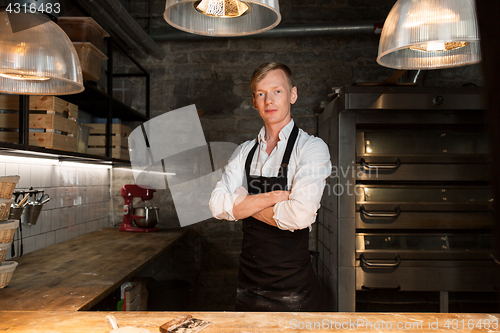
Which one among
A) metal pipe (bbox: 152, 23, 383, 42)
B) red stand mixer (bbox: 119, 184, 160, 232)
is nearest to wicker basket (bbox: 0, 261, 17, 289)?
red stand mixer (bbox: 119, 184, 160, 232)

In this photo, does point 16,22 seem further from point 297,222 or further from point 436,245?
point 436,245

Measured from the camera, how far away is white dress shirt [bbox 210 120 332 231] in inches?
63.7

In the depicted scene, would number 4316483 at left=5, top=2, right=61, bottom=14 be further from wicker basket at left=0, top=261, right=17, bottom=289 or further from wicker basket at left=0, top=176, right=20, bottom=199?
wicker basket at left=0, top=261, right=17, bottom=289

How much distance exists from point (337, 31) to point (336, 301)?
2.44m

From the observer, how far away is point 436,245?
2.76 m

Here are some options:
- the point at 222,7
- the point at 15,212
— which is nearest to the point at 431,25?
the point at 222,7

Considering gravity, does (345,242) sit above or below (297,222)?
below

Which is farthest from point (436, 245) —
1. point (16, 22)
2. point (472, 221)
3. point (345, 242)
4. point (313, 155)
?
point (16, 22)

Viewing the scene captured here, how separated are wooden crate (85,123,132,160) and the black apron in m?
1.67

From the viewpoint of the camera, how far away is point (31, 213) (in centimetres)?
234

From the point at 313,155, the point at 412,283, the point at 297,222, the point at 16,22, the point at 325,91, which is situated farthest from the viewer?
the point at 325,91

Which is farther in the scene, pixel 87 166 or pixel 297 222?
pixel 87 166

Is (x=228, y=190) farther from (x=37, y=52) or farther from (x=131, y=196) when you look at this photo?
(x=131, y=196)

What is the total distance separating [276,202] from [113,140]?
2.02m
